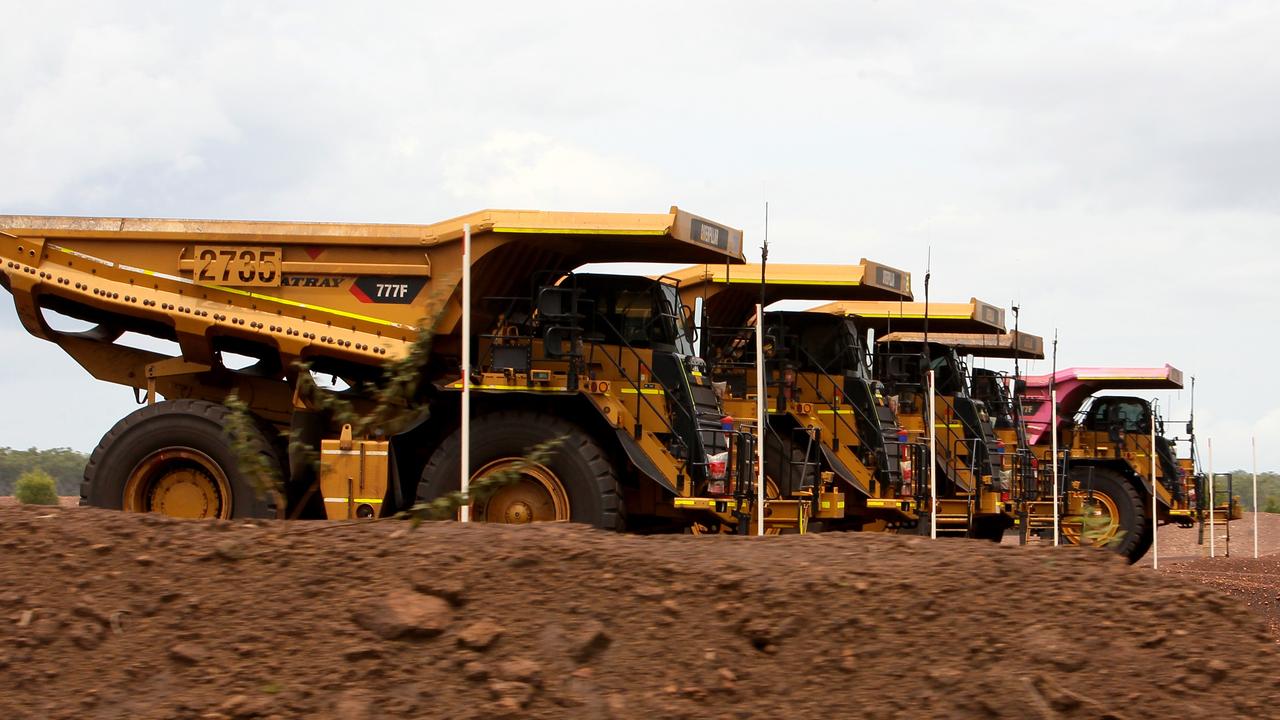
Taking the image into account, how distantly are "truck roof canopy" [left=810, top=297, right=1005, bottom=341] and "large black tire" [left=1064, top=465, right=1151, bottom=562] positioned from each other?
433cm

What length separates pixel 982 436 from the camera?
22.1 meters

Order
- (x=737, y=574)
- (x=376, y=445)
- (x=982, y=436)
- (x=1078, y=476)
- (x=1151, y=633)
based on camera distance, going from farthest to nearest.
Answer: (x=1078, y=476)
(x=982, y=436)
(x=376, y=445)
(x=737, y=574)
(x=1151, y=633)

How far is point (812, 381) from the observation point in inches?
749

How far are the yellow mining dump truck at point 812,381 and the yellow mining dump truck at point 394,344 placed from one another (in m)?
3.58

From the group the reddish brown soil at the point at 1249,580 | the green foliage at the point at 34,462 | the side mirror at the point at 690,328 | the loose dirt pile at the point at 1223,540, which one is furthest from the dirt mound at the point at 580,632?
the green foliage at the point at 34,462

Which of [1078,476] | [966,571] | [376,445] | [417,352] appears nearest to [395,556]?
[417,352]

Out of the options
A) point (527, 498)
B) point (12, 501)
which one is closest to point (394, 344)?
point (527, 498)

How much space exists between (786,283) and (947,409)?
520 cm

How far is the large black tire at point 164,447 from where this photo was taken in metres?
12.9

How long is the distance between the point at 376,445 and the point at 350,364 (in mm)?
1313

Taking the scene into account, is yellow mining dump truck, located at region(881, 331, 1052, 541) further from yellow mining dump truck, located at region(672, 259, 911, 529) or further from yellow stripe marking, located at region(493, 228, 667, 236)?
yellow stripe marking, located at region(493, 228, 667, 236)

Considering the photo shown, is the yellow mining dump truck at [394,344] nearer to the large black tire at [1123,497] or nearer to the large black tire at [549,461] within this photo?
the large black tire at [549,461]

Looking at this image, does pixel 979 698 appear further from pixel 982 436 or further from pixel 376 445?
pixel 982 436

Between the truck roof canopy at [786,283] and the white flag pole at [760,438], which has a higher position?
the truck roof canopy at [786,283]
